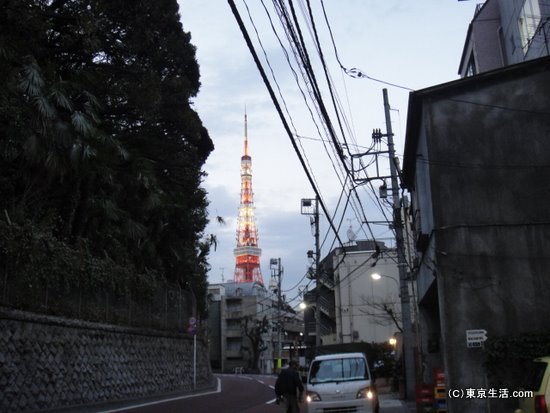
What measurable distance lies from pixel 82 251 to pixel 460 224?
13.4 meters

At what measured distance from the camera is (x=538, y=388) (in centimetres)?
714

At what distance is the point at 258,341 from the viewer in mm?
76188

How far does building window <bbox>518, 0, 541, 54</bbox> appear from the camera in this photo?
18.0 m

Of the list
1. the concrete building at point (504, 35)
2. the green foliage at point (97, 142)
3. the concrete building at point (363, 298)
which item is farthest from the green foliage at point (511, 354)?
the concrete building at point (363, 298)

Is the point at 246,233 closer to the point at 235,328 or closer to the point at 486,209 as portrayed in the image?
the point at 235,328

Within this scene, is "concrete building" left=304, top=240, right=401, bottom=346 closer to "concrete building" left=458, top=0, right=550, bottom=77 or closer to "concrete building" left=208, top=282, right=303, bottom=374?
"concrete building" left=208, top=282, right=303, bottom=374

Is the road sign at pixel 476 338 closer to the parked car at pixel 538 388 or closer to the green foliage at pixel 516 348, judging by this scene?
the green foliage at pixel 516 348

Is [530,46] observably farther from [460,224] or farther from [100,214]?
[100,214]

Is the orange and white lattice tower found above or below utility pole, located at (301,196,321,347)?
above

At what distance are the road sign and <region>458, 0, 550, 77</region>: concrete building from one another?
9338 millimetres

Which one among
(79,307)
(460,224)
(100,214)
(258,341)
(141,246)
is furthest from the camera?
(258,341)

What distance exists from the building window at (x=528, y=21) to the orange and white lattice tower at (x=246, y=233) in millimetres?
86116

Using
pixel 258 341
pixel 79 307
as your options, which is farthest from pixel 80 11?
pixel 258 341

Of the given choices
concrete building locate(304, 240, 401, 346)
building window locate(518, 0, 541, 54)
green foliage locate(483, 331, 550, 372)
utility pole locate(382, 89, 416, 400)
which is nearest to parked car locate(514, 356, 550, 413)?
green foliage locate(483, 331, 550, 372)
